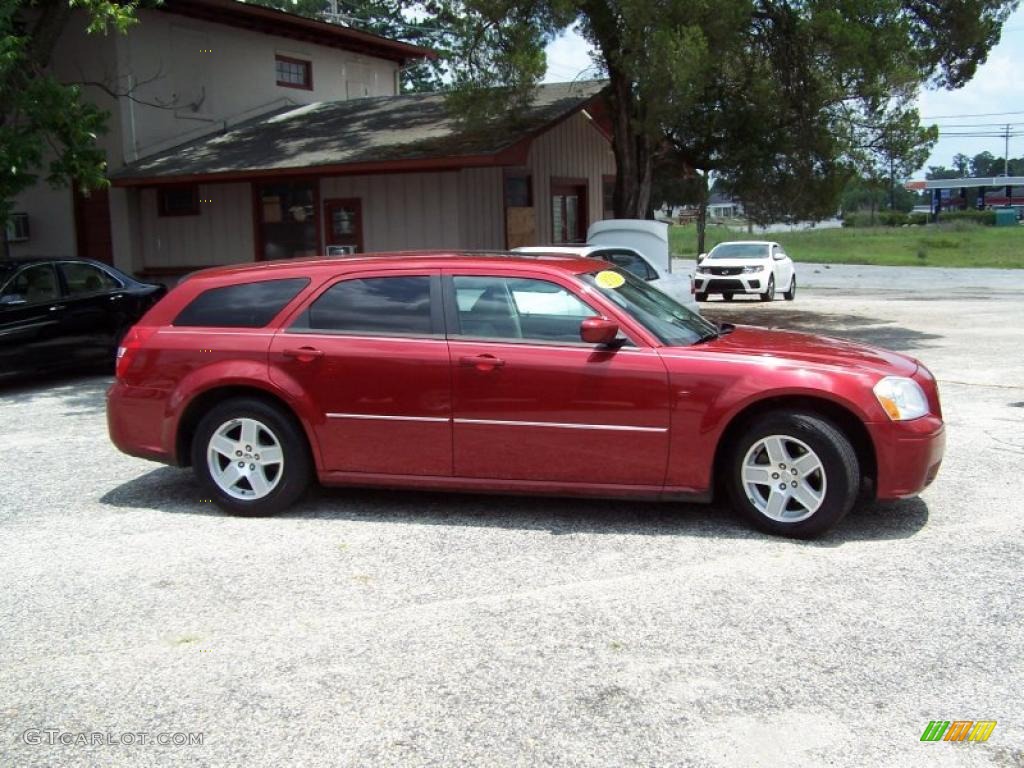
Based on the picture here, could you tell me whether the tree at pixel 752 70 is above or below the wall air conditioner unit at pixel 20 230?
above

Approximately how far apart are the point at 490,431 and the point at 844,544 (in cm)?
199

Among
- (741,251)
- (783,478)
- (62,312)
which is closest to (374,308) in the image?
(783,478)

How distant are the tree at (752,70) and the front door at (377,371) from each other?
27.2ft

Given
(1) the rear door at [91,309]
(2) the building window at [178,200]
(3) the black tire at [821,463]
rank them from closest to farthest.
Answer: (3) the black tire at [821,463] → (1) the rear door at [91,309] → (2) the building window at [178,200]

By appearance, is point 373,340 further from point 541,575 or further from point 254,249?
point 254,249

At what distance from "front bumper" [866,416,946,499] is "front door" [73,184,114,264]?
16344mm

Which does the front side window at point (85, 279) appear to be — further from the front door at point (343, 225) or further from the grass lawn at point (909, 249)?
the grass lawn at point (909, 249)

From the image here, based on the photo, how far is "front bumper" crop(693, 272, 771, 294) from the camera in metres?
23.5

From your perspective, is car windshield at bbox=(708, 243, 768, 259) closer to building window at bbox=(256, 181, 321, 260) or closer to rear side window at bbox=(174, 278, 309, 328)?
building window at bbox=(256, 181, 321, 260)

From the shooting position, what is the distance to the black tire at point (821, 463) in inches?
207

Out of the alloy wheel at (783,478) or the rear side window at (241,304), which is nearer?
the alloy wheel at (783,478)

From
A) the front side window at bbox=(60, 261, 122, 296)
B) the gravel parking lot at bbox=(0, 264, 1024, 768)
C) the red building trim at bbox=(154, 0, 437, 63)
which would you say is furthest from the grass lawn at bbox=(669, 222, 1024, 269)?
the gravel parking lot at bbox=(0, 264, 1024, 768)

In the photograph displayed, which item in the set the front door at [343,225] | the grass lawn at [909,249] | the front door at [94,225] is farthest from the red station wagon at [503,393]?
the grass lawn at [909,249]

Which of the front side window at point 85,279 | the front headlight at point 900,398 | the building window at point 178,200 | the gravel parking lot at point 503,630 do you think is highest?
Answer: the building window at point 178,200
